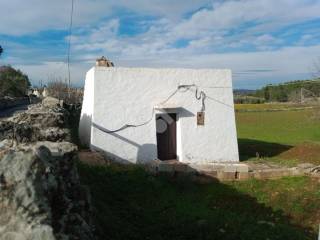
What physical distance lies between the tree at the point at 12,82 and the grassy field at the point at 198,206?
1645 inches

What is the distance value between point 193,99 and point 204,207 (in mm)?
6652

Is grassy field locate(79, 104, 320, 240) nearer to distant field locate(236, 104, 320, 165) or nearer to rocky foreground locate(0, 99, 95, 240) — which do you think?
rocky foreground locate(0, 99, 95, 240)

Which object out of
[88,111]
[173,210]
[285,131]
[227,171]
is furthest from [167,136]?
[285,131]

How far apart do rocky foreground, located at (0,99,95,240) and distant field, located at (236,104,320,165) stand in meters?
13.6

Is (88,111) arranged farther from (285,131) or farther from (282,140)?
(285,131)

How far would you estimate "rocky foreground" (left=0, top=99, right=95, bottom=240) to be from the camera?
362 cm

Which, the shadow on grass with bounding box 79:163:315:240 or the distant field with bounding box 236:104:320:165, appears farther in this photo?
the distant field with bounding box 236:104:320:165

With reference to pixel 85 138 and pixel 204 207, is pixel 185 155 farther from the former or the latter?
pixel 204 207

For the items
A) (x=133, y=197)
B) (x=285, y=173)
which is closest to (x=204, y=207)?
(x=133, y=197)

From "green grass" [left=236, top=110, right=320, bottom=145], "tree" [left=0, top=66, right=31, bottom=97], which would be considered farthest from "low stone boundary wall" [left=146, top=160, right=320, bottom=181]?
"tree" [left=0, top=66, right=31, bottom=97]

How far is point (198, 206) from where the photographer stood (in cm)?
1138

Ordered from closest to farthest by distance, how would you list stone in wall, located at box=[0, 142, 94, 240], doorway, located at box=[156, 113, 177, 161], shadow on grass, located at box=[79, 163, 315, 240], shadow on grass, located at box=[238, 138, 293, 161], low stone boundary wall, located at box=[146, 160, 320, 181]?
stone in wall, located at box=[0, 142, 94, 240], shadow on grass, located at box=[79, 163, 315, 240], low stone boundary wall, located at box=[146, 160, 320, 181], doorway, located at box=[156, 113, 177, 161], shadow on grass, located at box=[238, 138, 293, 161]

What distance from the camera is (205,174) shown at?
1482 centimetres

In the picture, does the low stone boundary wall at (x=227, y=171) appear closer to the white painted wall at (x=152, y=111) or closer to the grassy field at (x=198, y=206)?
the grassy field at (x=198, y=206)
